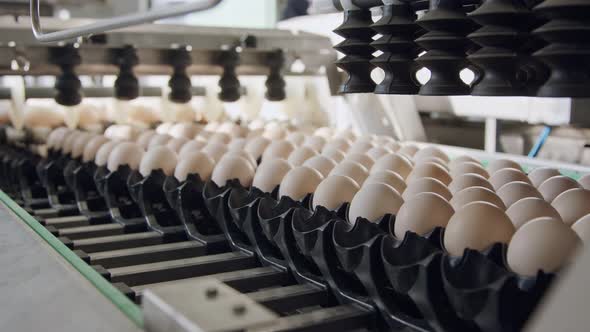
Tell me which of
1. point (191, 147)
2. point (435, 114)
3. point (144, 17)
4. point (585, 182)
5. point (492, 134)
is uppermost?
point (144, 17)

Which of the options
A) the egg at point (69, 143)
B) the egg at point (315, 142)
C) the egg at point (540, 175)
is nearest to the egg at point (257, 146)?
the egg at point (315, 142)

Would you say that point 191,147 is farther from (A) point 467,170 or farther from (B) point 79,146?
(A) point 467,170

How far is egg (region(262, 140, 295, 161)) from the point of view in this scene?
1.81 meters

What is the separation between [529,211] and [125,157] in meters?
1.07

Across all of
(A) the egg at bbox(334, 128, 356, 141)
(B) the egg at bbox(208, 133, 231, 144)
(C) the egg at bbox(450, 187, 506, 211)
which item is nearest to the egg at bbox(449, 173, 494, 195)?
(C) the egg at bbox(450, 187, 506, 211)

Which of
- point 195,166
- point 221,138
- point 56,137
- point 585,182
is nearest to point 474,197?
point 585,182

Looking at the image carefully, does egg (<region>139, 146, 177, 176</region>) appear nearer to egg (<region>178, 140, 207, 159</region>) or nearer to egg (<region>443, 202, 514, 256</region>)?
egg (<region>178, 140, 207, 159</region>)

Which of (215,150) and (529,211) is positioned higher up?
(529,211)

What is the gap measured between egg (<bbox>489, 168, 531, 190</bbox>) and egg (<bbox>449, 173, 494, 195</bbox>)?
68 mm

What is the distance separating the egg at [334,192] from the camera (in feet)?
4.18

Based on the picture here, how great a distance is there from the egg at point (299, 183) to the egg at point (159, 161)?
15.3 inches

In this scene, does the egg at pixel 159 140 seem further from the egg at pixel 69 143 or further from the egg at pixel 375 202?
the egg at pixel 375 202

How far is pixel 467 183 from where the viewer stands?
4.20 ft

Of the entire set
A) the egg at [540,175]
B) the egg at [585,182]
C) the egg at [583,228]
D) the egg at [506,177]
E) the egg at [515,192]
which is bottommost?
the egg at [540,175]
